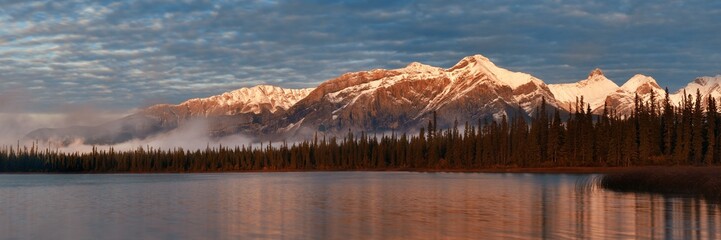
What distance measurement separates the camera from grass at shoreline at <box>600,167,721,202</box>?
72812mm

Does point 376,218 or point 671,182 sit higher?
point 671,182

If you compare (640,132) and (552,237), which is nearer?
(552,237)

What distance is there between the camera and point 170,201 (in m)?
82.4

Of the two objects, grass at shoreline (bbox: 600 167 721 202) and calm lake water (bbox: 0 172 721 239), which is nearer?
calm lake water (bbox: 0 172 721 239)

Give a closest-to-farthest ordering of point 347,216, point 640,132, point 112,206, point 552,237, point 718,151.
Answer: point 552,237, point 347,216, point 112,206, point 718,151, point 640,132

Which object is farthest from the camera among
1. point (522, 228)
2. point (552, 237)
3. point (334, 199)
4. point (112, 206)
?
point (334, 199)

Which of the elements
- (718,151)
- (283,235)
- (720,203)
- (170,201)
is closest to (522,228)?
(283,235)

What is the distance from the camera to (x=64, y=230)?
174 ft

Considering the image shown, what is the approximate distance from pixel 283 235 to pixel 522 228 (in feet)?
47.5

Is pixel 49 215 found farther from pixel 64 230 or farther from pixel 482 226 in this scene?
pixel 482 226

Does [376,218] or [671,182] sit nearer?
[376,218]

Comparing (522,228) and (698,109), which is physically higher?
(698,109)

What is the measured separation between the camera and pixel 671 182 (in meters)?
82.4

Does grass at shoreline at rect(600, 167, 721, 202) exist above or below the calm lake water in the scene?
above
